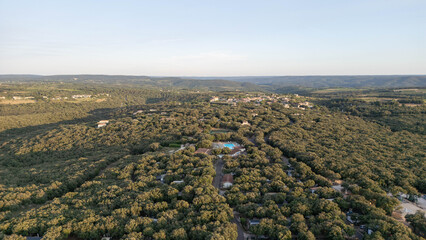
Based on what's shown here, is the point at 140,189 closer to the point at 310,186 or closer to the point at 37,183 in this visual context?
the point at 37,183

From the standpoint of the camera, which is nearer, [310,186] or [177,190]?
[177,190]

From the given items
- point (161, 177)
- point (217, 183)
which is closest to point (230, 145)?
point (217, 183)

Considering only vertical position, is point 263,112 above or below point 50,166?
above

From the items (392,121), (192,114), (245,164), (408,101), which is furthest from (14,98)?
(408,101)

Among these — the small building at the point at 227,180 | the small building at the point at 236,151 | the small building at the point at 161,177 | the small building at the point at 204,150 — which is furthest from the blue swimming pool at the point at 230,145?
the small building at the point at 161,177

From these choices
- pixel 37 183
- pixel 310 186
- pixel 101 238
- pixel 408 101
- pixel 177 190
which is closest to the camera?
pixel 101 238

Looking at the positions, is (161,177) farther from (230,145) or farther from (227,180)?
(230,145)
